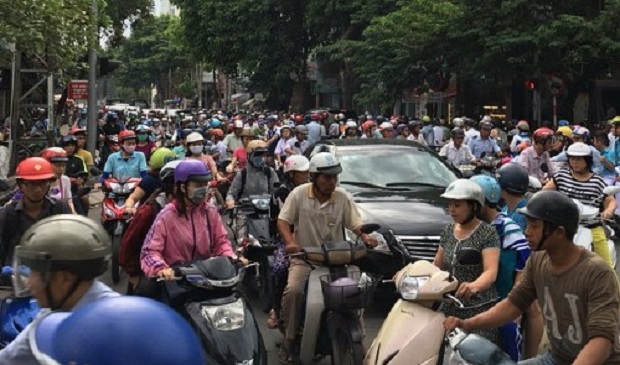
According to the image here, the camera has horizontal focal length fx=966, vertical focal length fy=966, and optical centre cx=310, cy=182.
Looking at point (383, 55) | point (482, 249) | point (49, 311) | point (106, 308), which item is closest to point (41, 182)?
point (482, 249)

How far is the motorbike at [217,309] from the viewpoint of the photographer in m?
5.20

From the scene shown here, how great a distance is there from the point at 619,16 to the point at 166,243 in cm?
1898

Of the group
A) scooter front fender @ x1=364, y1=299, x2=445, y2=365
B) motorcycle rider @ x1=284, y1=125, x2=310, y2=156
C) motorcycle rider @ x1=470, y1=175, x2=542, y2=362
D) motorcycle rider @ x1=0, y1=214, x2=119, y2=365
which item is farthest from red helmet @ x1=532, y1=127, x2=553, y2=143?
motorcycle rider @ x1=0, y1=214, x2=119, y2=365

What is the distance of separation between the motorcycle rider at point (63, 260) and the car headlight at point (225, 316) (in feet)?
7.41

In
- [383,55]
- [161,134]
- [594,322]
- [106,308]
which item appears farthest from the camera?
[161,134]

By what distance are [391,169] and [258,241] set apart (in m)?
2.26

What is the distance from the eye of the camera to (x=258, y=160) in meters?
11.1

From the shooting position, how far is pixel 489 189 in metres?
5.48

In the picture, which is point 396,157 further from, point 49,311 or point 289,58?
point 289,58

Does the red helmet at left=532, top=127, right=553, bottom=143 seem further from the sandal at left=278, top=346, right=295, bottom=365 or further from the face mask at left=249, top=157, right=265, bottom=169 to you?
the sandal at left=278, top=346, right=295, bottom=365

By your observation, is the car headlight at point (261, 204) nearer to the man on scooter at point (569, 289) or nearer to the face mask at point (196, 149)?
the face mask at point (196, 149)

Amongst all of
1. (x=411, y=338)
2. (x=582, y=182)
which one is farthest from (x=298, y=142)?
(x=411, y=338)

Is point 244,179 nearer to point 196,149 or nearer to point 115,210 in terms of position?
point 196,149

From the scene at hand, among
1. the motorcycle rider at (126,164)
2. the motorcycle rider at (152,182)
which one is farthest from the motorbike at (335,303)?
the motorcycle rider at (126,164)
